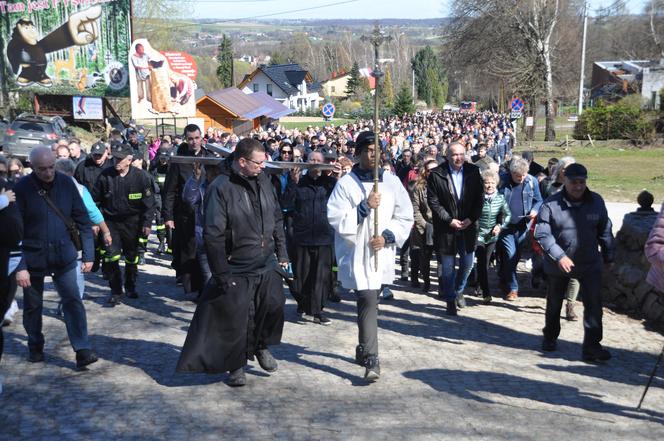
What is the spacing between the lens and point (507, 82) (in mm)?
54344

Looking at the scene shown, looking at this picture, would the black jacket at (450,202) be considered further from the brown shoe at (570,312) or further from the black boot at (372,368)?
Result: the black boot at (372,368)

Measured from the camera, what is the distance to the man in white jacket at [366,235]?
665cm

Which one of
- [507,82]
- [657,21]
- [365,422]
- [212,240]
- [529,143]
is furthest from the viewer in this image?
[657,21]

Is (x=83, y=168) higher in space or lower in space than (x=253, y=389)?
higher

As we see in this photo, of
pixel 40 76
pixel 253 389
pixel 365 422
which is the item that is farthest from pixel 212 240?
pixel 40 76

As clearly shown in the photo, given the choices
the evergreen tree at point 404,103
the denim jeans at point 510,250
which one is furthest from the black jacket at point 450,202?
the evergreen tree at point 404,103

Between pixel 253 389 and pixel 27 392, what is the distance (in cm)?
176

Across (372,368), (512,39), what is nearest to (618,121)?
(512,39)

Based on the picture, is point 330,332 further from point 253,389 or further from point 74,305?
point 74,305

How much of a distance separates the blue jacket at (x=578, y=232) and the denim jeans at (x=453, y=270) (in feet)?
5.78

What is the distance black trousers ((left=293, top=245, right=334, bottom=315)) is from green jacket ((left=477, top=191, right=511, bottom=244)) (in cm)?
192

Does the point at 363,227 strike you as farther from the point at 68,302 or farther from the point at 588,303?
the point at 68,302

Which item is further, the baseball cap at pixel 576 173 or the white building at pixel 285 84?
the white building at pixel 285 84

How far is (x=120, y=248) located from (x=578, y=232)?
17.1 feet
